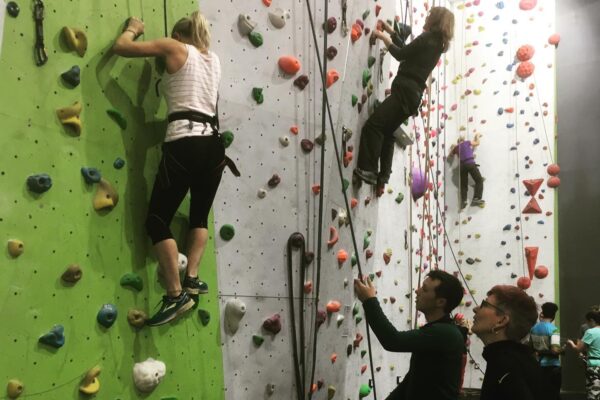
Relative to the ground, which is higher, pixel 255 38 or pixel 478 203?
pixel 255 38

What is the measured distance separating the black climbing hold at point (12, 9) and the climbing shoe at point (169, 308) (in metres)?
1.10

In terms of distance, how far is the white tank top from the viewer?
210 cm

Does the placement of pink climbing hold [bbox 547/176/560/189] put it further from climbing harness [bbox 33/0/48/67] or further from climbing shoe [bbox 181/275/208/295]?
climbing harness [bbox 33/0/48/67]

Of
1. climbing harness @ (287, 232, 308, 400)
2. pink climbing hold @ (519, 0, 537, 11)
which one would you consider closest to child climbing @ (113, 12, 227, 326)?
climbing harness @ (287, 232, 308, 400)

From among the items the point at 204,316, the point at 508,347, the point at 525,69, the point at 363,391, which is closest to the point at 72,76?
the point at 204,316

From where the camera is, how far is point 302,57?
3.16 meters

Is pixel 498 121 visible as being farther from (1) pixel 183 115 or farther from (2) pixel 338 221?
(1) pixel 183 115

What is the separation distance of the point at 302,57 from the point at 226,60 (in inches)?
25.3

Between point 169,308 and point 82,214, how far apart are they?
47 centimetres

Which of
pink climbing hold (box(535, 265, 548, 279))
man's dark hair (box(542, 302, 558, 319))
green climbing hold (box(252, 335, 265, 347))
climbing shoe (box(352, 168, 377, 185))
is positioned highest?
climbing shoe (box(352, 168, 377, 185))

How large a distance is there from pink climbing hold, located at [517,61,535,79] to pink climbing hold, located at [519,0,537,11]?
0.60 meters

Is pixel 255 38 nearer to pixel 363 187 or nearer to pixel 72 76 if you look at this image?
pixel 72 76

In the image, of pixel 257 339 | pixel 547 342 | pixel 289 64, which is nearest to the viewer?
pixel 257 339

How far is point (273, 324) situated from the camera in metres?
2.80
